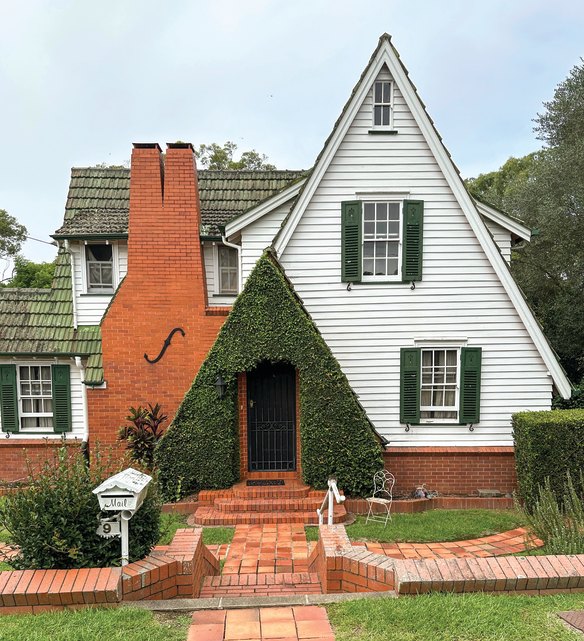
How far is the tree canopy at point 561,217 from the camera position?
1702 cm

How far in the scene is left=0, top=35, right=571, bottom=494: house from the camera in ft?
32.0

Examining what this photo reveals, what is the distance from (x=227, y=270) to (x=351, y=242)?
148 inches

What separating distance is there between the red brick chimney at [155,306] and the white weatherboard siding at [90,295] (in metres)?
1.60

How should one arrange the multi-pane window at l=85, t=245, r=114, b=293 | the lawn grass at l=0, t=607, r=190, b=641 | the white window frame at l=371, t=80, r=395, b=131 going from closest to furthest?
the lawn grass at l=0, t=607, r=190, b=641
the white window frame at l=371, t=80, r=395, b=131
the multi-pane window at l=85, t=245, r=114, b=293

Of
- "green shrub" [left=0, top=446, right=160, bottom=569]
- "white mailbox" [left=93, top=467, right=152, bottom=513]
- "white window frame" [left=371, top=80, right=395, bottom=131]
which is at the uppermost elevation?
"white window frame" [left=371, top=80, right=395, bottom=131]

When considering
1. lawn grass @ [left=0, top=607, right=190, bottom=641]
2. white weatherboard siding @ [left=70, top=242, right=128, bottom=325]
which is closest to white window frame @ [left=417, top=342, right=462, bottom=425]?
lawn grass @ [left=0, top=607, right=190, bottom=641]

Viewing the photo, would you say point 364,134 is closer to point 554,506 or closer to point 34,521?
point 554,506

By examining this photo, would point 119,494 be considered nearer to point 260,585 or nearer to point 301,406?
point 260,585

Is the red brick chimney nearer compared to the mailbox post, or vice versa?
the mailbox post

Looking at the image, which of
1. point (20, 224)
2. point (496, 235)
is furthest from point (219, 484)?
point (20, 224)

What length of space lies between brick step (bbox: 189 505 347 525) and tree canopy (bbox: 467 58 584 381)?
12.6 metres

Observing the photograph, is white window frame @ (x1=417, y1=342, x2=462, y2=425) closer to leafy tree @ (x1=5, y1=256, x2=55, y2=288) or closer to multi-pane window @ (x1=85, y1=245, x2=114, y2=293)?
multi-pane window @ (x1=85, y1=245, x2=114, y2=293)

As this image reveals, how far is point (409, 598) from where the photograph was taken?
4.33 meters

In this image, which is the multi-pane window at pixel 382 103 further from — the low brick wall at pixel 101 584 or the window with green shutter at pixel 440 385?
the low brick wall at pixel 101 584
